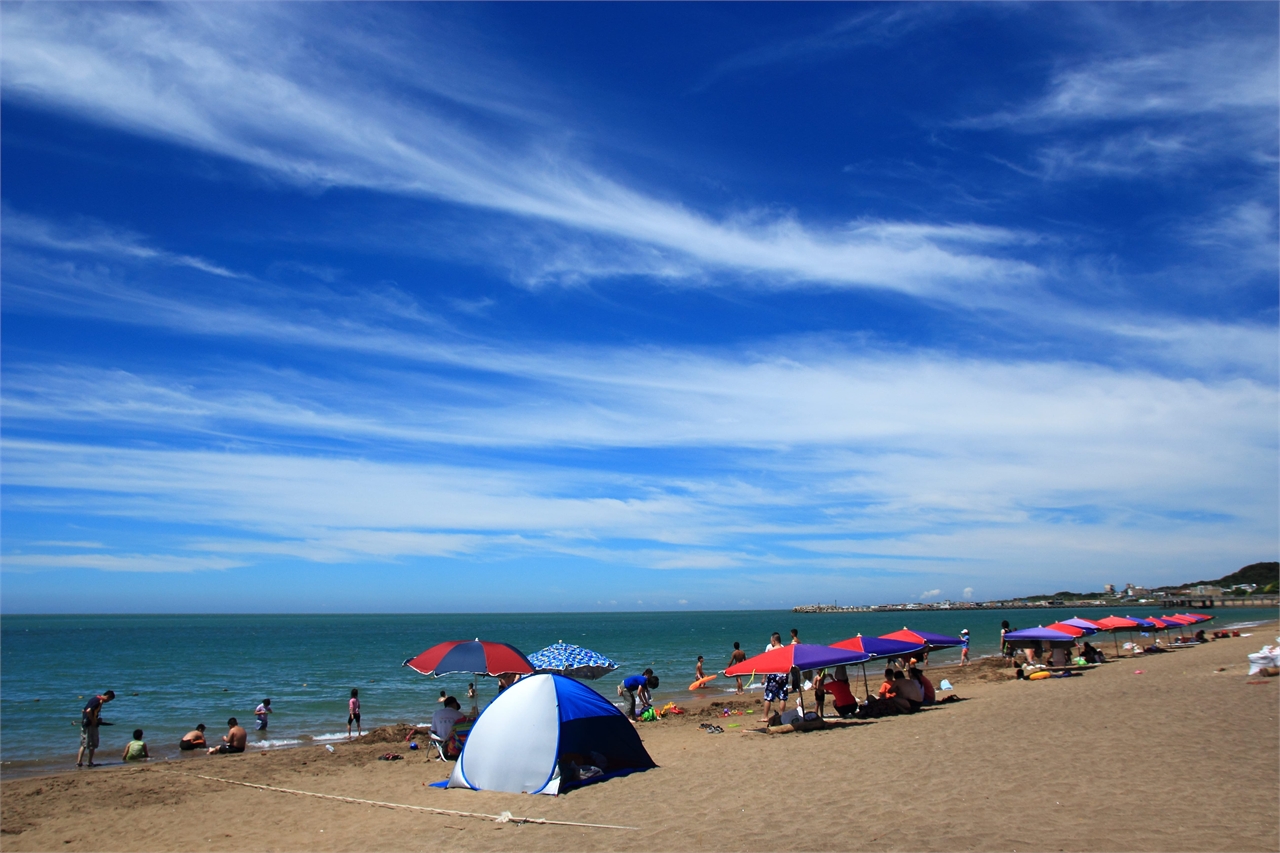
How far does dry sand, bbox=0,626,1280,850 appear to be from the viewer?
27.9ft

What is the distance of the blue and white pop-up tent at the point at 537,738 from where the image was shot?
1145 centimetres

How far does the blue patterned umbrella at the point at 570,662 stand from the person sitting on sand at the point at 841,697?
4927 mm

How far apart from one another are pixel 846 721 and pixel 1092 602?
190308 millimetres

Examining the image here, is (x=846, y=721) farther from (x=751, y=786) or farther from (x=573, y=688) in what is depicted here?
(x=573, y=688)

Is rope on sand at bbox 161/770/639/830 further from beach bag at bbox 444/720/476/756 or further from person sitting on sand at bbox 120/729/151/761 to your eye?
person sitting on sand at bbox 120/729/151/761

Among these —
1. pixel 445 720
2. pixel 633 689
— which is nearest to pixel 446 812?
pixel 445 720

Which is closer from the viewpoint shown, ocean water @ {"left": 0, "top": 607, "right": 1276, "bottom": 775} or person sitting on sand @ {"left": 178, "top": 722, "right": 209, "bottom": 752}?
person sitting on sand @ {"left": 178, "top": 722, "right": 209, "bottom": 752}

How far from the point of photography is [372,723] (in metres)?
23.0

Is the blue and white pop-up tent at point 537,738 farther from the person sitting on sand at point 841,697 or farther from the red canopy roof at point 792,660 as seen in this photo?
the person sitting on sand at point 841,697

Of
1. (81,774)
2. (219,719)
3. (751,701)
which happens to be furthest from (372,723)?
(751,701)

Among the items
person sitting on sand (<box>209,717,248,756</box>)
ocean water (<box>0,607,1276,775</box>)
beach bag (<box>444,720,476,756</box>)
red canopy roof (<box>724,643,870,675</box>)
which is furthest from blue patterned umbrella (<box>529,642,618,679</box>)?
ocean water (<box>0,607,1276,775</box>)

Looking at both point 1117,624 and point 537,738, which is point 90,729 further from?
point 1117,624

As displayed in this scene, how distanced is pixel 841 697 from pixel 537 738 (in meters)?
8.51

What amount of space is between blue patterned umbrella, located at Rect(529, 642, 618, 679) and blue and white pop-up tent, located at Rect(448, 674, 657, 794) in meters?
4.20
